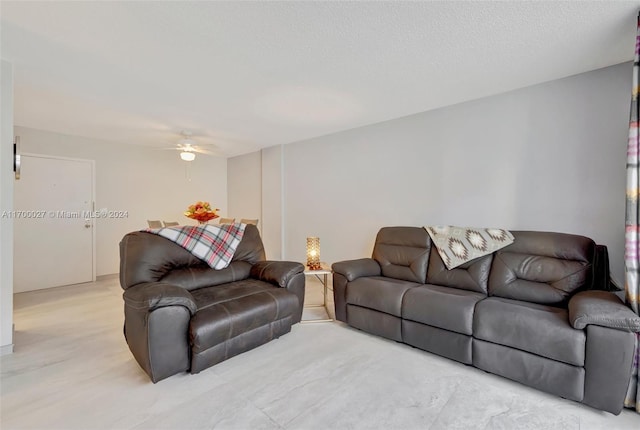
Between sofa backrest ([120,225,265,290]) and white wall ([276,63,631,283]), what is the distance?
1.91m

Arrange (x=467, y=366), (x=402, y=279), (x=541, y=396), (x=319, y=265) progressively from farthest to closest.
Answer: (x=319, y=265)
(x=402, y=279)
(x=467, y=366)
(x=541, y=396)

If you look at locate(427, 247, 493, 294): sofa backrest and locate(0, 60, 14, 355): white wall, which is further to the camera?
locate(427, 247, 493, 294): sofa backrest

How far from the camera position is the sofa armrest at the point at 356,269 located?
2934 mm

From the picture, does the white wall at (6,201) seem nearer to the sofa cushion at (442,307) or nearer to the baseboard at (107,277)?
the baseboard at (107,277)

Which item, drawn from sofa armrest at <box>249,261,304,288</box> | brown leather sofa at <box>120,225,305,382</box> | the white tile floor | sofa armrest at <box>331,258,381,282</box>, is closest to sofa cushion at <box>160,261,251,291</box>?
brown leather sofa at <box>120,225,305,382</box>

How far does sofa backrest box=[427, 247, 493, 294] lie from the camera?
8.42 feet

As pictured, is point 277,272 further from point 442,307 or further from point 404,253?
point 442,307

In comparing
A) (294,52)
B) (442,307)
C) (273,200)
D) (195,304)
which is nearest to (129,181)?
(273,200)

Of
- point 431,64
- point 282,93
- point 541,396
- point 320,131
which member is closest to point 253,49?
point 282,93

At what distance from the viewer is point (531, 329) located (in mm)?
1899

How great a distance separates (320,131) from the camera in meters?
4.25

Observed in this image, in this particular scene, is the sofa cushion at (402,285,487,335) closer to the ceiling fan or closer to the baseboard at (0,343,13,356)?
the baseboard at (0,343,13,356)

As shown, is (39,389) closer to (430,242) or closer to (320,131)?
(430,242)

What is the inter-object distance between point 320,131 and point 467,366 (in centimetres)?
333
